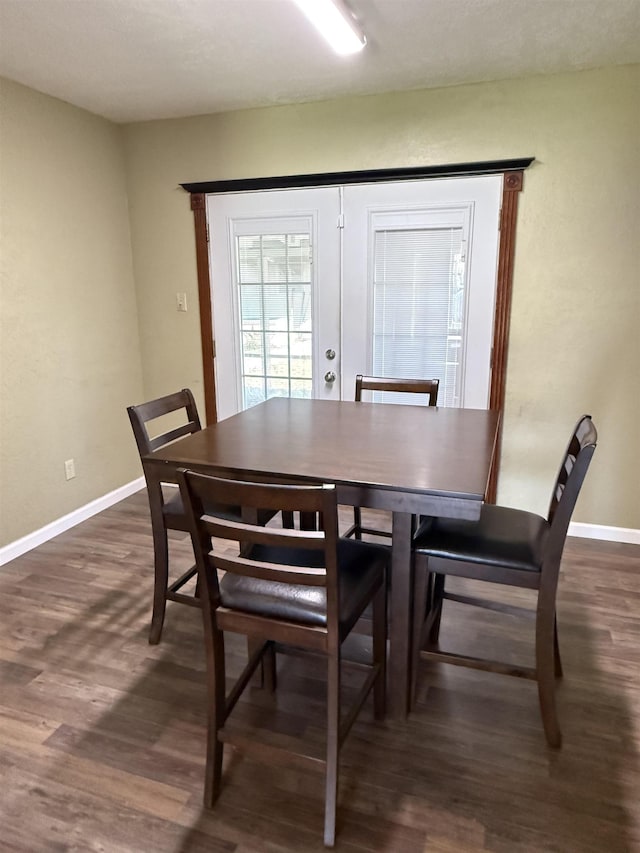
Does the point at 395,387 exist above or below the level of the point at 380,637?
above

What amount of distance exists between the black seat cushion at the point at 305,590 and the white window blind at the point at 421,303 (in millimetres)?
1785

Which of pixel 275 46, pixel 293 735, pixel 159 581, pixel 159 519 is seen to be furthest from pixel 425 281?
pixel 293 735

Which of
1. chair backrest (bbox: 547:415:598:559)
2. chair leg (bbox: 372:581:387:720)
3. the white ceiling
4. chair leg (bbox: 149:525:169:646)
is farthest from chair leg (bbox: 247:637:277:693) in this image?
the white ceiling

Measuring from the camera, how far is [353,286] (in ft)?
10.8

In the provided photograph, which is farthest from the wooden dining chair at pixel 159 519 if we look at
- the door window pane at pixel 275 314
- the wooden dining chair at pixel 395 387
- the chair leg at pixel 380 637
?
the door window pane at pixel 275 314

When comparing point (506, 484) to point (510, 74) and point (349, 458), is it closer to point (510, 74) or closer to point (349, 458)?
point (349, 458)

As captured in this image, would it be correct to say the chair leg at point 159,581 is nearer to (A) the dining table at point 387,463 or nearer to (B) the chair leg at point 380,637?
(A) the dining table at point 387,463

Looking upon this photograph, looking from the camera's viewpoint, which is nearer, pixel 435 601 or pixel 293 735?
pixel 293 735

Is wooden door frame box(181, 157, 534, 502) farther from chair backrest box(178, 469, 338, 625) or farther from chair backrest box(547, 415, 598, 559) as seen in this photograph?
chair backrest box(178, 469, 338, 625)

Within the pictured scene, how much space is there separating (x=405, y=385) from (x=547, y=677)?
144cm

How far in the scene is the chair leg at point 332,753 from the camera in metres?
1.39

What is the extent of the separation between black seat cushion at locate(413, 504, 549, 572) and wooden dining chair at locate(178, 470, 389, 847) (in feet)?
0.76

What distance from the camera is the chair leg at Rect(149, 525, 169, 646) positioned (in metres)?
2.17

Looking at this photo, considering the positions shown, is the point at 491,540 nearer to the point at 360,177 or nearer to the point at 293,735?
the point at 293,735
